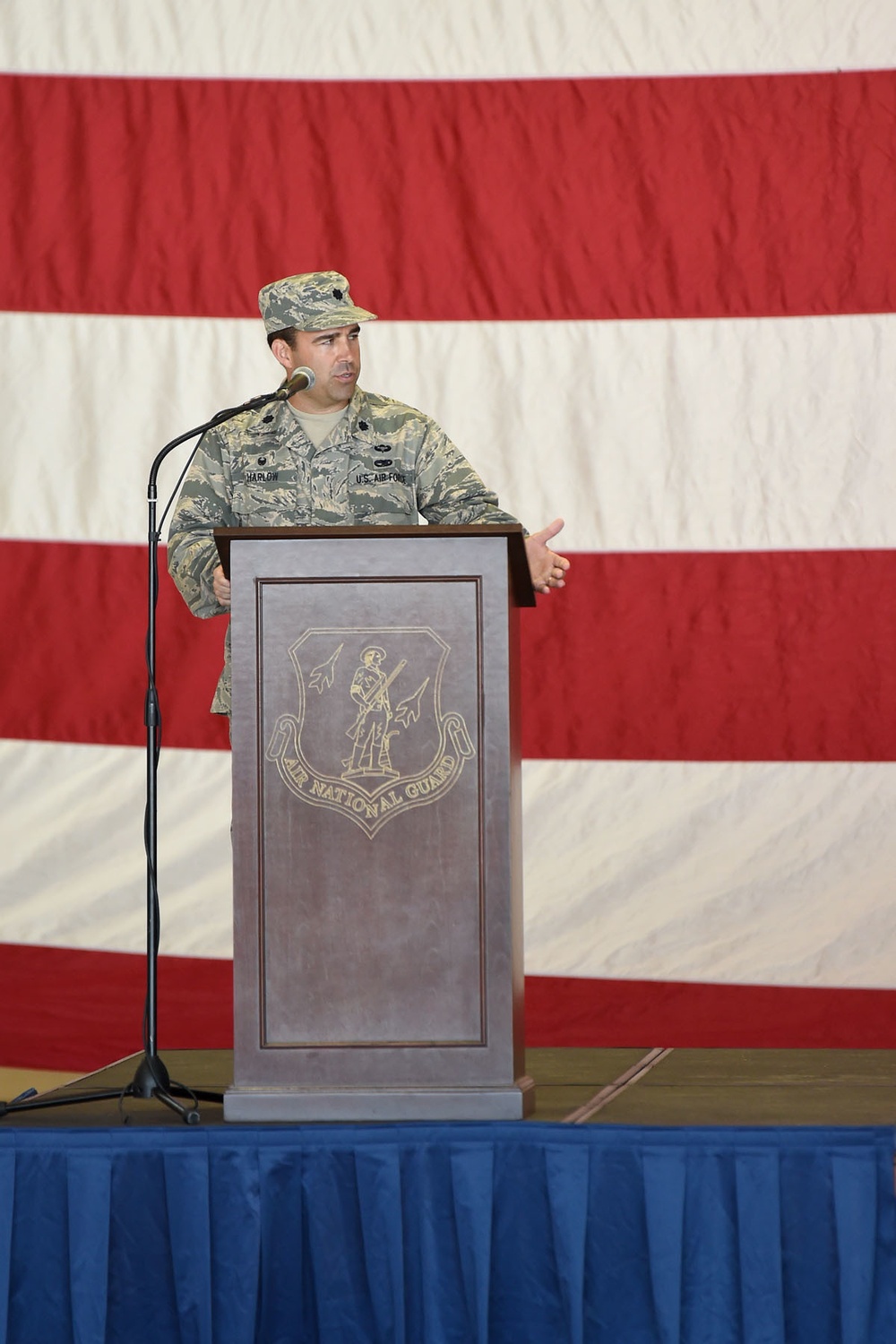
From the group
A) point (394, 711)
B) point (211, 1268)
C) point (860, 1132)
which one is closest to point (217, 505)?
point (394, 711)

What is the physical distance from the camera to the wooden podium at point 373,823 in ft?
6.77

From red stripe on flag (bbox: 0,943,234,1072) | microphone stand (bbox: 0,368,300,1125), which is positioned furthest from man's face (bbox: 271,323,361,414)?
red stripe on flag (bbox: 0,943,234,1072)

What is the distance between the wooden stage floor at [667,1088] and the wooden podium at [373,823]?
0.15 meters

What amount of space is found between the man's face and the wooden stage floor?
107 cm

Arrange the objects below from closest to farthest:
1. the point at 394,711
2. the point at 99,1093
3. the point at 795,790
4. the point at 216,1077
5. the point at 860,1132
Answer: the point at 860,1132 < the point at 394,711 < the point at 99,1093 < the point at 216,1077 < the point at 795,790

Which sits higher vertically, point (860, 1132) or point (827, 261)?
point (827, 261)

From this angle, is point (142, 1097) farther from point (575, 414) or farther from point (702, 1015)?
point (575, 414)

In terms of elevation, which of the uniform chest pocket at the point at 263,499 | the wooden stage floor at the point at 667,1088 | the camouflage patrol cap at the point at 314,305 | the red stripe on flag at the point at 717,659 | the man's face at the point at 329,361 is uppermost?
the camouflage patrol cap at the point at 314,305

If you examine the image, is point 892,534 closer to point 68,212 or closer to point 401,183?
point 401,183

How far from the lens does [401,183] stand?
3.54 m

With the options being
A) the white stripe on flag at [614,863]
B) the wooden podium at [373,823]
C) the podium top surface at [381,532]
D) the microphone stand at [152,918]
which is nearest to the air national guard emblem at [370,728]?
the wooden podium at [373,823]

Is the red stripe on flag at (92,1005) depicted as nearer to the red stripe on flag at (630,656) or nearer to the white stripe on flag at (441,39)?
the red stripe on flag at (630,656)

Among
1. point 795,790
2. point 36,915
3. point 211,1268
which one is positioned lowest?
point 211,1268

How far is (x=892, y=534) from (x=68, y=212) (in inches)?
72.9
